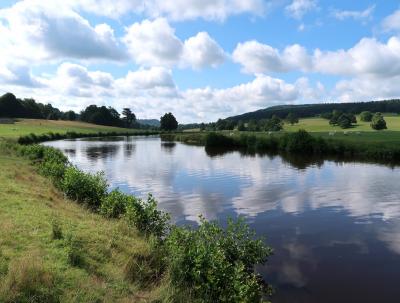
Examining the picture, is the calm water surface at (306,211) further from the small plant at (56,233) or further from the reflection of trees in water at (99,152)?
the reflection of trees in water at (99,152)

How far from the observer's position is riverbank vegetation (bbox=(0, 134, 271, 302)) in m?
9.09

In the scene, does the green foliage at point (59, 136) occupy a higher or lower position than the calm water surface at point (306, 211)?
higher

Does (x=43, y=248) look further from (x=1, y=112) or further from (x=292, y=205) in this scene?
(x=1, y=112)

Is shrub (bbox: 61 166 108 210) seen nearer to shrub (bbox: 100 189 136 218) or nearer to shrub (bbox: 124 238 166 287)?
shrub (bbox: 100 189 136 218)

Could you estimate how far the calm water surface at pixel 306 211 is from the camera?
14.8m

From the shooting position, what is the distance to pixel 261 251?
14.0 metres

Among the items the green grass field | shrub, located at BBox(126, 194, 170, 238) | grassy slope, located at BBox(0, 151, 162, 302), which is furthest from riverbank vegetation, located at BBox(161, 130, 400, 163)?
the green grass field

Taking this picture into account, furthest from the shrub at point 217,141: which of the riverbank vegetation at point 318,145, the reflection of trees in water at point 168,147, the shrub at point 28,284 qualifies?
the shrub at point 28,284

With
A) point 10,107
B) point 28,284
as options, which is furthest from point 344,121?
point 10,107

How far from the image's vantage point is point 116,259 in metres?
11.8

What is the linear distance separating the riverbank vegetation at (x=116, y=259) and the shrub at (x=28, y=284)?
0.06 feet

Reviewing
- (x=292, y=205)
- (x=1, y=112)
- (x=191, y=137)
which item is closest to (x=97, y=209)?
(x=292, y=205)

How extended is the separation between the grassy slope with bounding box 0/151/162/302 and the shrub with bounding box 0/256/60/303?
17 cm

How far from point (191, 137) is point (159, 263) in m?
115
